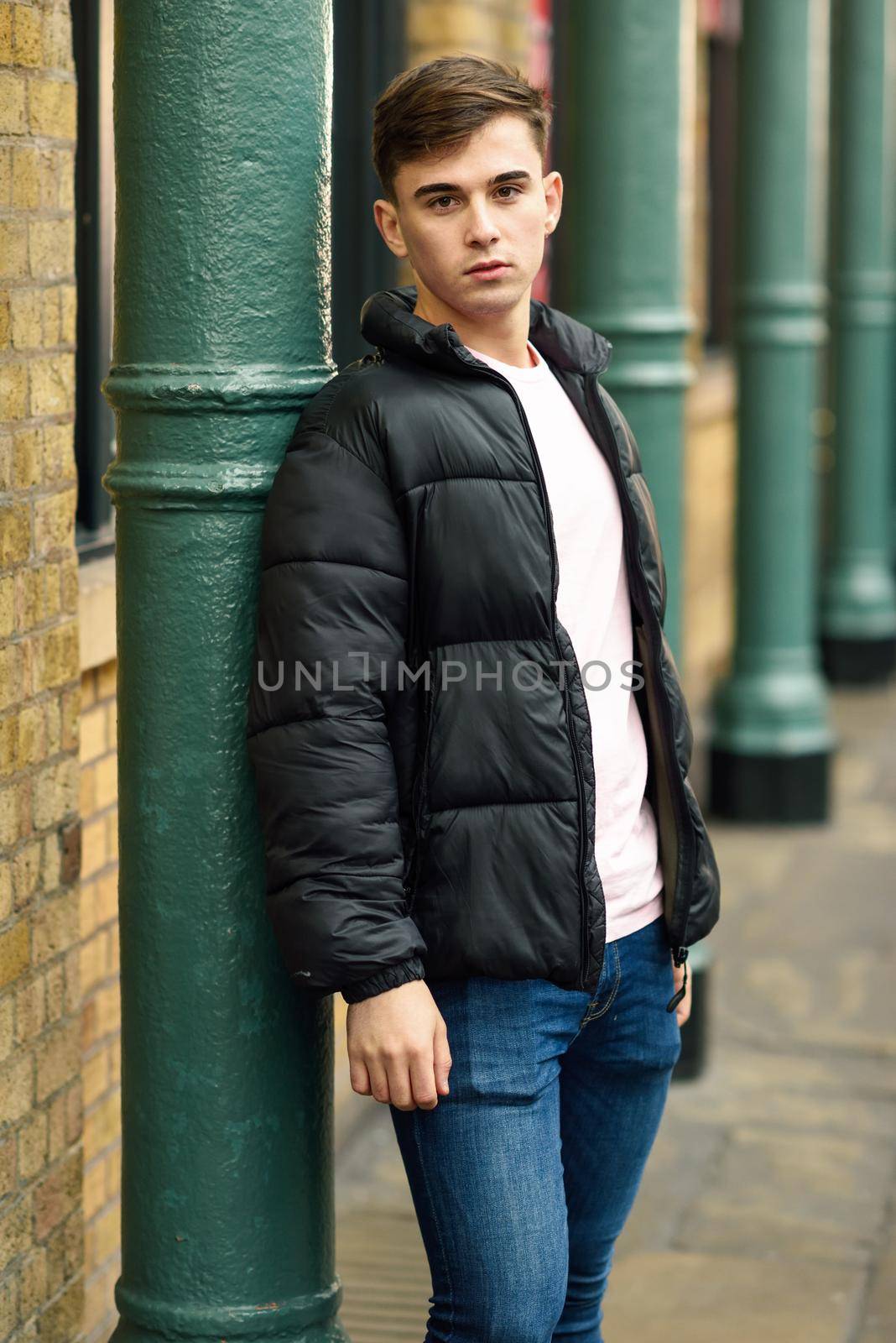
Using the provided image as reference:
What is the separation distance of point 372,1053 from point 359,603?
508 millimetres

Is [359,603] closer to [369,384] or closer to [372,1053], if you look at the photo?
[369,384]

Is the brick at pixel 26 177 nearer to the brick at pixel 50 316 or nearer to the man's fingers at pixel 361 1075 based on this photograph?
the brick at pixel 50 316

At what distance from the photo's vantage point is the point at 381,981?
86.9 inches

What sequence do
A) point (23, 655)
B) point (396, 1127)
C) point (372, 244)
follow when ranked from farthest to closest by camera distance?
point (372, 244) < point (23, 655) < point (396, 1127)

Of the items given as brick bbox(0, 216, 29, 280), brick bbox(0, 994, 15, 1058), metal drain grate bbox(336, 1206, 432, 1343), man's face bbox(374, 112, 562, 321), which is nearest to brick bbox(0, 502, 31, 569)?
brick bbox(0, 216, 29, 280)

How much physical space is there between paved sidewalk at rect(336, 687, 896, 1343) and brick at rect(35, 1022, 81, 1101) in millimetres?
1038

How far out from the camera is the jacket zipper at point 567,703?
2.34m

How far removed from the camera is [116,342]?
233 centimetres

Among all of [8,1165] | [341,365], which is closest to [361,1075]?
[8,1165]

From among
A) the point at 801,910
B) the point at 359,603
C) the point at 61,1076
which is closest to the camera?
the point at 359,603

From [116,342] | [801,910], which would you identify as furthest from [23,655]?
[801,910]

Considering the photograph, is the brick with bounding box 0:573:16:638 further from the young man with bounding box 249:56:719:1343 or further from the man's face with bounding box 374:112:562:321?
the man's face with bounding box 374:112:562:321

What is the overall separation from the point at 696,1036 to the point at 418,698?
3.03m

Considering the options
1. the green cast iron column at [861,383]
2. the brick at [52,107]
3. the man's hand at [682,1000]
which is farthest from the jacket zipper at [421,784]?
the green cast iron column at [861,383]
